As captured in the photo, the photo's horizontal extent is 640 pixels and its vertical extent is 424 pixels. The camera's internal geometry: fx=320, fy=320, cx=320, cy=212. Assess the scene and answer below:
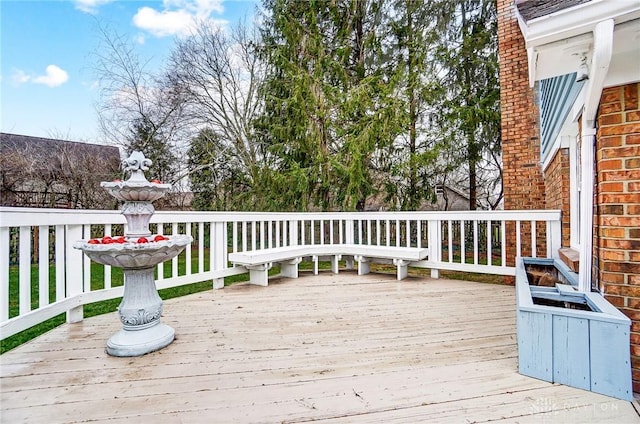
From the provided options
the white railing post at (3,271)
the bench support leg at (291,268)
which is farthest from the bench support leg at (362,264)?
the white railing post at (3,271)

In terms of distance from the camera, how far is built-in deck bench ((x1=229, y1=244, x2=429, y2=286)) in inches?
160

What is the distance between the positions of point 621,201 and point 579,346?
81cm

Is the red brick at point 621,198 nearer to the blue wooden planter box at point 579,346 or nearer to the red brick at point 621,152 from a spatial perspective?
the red brick at point 621,152

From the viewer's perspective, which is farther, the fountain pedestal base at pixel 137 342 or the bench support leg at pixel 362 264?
the bench support leg at pixel 362 264

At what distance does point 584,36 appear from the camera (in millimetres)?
1549

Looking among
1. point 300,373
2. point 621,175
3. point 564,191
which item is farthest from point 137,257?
point 564,191

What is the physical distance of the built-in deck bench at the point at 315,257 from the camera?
4059 mm

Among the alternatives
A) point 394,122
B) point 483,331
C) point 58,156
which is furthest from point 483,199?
point 58,156

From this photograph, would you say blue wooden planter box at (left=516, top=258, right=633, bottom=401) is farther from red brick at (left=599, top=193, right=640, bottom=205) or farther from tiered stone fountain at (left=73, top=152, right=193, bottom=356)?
tiered stone fountain at (left=73, top=152, right=193, bottom=356)

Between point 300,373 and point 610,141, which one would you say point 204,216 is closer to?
point 300,373

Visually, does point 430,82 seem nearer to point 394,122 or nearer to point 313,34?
point 394,122

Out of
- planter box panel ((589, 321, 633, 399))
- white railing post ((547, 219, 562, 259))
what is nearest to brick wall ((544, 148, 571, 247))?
white railing post ((547, 219, 562, 259))

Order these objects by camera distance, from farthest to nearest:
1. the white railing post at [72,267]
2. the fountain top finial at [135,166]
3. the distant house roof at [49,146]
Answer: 1. the distant house roof at [49,146]
2. the white railing post at [72,267]
3. the fountain top finial at [135,166]

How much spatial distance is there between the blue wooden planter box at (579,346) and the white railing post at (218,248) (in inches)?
125
